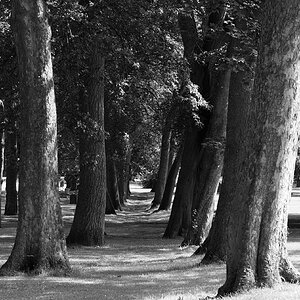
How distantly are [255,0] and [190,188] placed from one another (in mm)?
12703

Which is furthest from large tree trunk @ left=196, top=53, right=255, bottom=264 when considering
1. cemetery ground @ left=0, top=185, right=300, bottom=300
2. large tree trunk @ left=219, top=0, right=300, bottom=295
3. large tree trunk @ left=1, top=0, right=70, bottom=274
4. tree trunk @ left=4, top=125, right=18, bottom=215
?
tree trunk @ left=4, top=125, right=18, bottom=215

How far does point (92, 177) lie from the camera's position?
72.2 ft

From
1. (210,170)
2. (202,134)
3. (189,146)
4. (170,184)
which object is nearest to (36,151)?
(210,170)

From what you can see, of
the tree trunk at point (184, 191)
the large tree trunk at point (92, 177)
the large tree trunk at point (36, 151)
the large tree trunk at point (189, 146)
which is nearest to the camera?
the large tree trunk at point (36, 151)

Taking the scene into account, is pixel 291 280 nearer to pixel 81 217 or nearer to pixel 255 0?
pixel 255 0

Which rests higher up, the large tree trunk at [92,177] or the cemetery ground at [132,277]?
the large tree trunk at [92,177]

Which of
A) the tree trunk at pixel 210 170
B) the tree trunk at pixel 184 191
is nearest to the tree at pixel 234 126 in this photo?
the tree trunk at pixel 210 170

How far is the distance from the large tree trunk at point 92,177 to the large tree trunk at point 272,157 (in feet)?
41.1

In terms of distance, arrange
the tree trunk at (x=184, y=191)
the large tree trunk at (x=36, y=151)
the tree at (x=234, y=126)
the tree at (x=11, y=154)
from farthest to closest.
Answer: the tree trunk at (x=184, y=191) → the tree at (x=11, y=154) → the tree at (x=234, y=126) → the large tree trunk at (x=36, y=151)

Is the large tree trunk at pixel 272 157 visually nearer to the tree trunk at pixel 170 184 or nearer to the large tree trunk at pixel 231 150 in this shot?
the large tree trunk at pixel 231 150

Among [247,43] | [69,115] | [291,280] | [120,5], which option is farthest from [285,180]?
[69,115]

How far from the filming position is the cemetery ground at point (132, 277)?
35.6 feet

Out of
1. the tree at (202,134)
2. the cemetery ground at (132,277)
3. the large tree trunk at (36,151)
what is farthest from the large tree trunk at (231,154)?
the large tree trunk at (36,151)

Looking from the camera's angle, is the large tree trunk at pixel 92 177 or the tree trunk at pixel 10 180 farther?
the tree trunk at pixel 10 180
